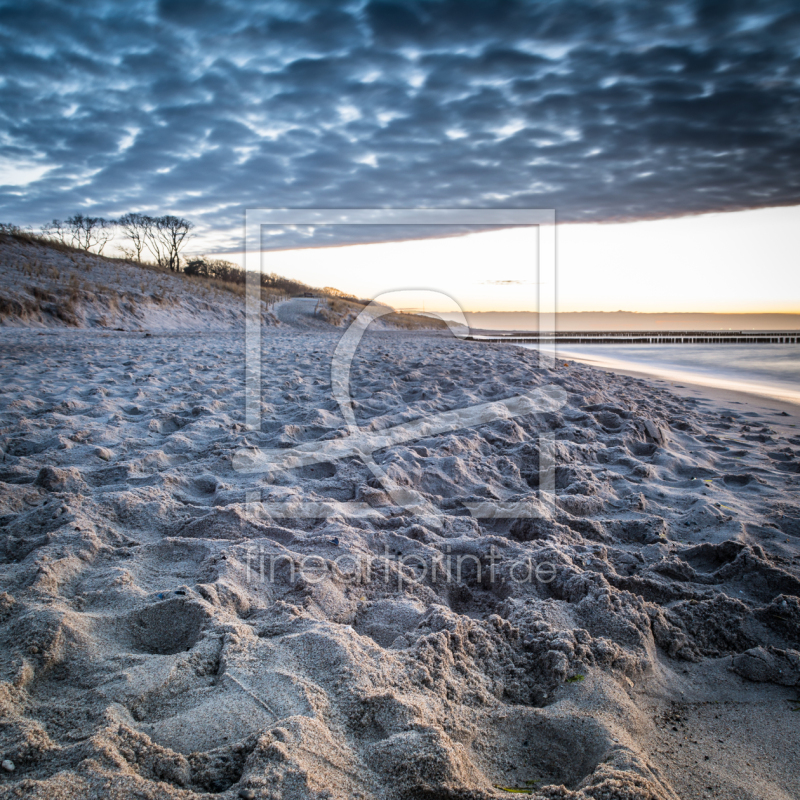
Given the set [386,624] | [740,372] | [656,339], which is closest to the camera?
[386,624]

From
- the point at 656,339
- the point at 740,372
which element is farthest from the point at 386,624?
the point at 656,339

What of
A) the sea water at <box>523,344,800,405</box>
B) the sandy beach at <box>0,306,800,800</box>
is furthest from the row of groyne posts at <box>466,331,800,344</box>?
the sandy beach at <box>0,306,800,800</box>

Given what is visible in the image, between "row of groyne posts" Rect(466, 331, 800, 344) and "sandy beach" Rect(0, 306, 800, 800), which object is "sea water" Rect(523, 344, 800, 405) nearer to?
"sandy beach" Rect(0, 306, 800, 800)

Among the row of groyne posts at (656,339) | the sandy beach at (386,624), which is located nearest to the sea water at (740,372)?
the sandy beach at (386,624)

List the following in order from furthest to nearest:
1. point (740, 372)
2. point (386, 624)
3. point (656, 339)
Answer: point (656, 339), point (740, 372), point (386, 624)

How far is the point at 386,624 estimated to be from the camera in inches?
73.2

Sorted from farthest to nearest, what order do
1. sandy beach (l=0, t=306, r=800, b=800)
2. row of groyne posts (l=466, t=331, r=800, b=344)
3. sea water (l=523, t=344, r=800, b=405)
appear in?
row of groyne posts (l=466, t=331, r=800, b=344) → sea water (l=523, t=344, r=800, b=405) → sandy beach (l=0, t=306, r=800, b=800)

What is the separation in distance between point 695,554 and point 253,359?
795 centimetres

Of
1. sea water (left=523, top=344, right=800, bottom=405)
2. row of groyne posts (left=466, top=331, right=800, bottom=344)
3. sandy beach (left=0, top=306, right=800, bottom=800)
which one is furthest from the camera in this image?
row of groyne posts (left=466, top=331, right=800, bottom=344)

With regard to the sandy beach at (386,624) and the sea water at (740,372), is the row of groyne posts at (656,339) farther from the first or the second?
the sandy beach at (386,624)

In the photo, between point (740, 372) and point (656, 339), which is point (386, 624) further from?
point (656, 339)

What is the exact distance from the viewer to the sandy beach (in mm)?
1220

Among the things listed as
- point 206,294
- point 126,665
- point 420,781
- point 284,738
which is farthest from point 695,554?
point 206,294

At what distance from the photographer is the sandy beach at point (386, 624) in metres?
1.22
